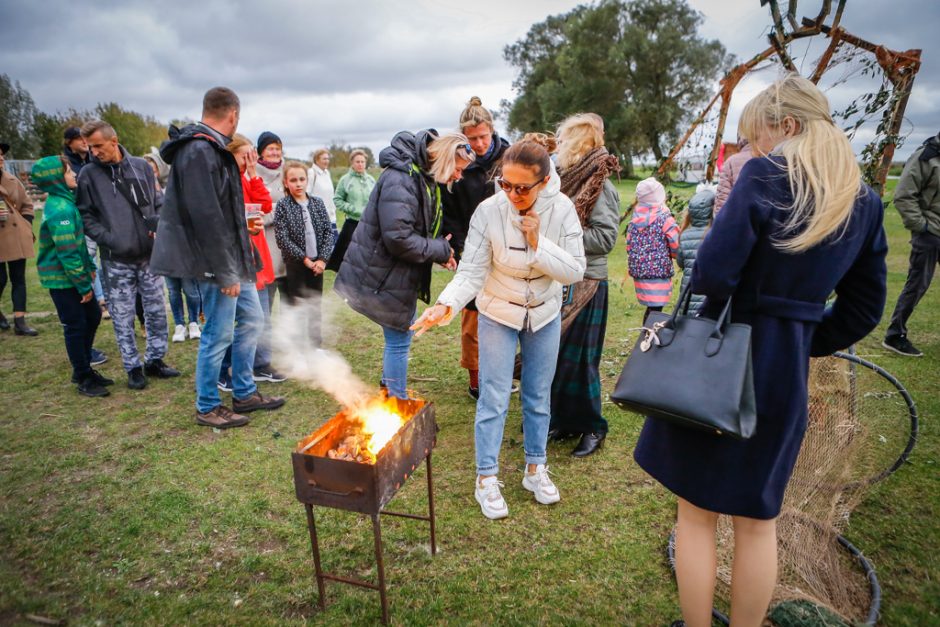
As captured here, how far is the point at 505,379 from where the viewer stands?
3248 mm

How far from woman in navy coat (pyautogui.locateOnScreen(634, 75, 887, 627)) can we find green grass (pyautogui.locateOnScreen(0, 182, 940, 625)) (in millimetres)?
999

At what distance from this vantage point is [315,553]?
8.39ft

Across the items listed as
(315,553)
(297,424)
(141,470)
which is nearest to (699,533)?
(315,553)

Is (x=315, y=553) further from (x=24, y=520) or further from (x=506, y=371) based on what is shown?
A: (x=24, y=520)

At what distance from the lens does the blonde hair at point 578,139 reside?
3744mm

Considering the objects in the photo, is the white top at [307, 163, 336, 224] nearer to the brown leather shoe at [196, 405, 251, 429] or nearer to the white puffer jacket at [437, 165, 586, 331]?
the brown leather shoe at [196, 405, 251, 429]

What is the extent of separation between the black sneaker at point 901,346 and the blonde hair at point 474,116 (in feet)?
16.9

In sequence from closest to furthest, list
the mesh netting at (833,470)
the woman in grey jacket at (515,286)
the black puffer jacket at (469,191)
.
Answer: the mesh netting at (833,470), the woman in grey jacket at (515,286), the black puffer jacket at (469,191)

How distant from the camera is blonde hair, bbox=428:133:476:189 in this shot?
3746 millimetres

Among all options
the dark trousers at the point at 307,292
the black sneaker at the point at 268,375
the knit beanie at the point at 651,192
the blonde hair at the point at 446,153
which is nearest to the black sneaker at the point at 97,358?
the black sneaker at the point at 268,375

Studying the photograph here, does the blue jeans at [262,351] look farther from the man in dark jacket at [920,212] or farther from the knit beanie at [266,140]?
the man in dark jacket at [920,212]

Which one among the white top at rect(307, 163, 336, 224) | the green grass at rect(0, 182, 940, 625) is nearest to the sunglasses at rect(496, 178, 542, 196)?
the green grass at rect(0, 182, 940, 625)

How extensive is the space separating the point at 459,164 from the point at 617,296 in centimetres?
579

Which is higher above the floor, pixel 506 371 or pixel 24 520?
pixel 506 371
